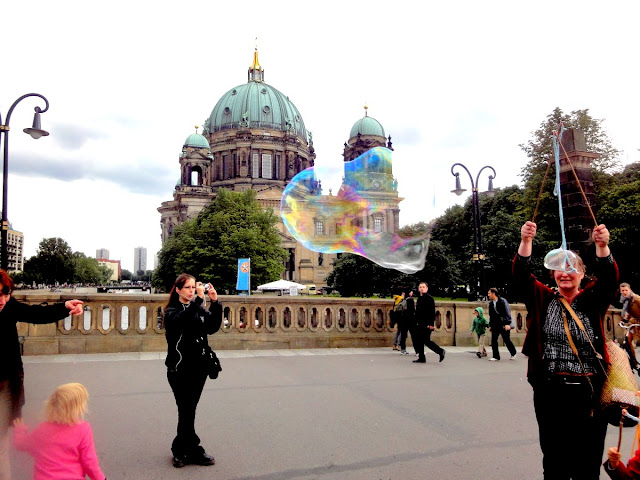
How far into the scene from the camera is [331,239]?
12.9 meters

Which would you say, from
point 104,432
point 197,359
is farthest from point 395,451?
point 104,432

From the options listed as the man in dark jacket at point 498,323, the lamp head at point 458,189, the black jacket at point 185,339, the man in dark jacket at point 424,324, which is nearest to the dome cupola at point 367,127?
the lamp head at point 458,189

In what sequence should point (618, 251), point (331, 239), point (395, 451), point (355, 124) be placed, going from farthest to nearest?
point (355, 124)
point (618, 251)
point (331, 239)
point (395, 451)

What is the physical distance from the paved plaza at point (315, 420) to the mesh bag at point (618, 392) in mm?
1681

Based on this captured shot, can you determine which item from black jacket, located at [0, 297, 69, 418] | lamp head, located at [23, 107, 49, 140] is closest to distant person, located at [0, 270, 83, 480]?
black jacket, located at [0, 297, 69, 418]

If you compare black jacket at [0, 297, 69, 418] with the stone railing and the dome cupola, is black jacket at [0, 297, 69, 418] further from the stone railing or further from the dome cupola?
the dome cupola

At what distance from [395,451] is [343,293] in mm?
48058

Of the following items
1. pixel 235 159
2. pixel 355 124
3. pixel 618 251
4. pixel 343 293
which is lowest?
A: pixel 343 293

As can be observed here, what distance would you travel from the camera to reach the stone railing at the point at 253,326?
37.6 ft

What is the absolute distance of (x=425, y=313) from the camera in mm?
11484

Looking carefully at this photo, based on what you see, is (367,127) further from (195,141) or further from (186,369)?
(186,369)

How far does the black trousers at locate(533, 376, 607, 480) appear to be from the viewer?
3467 millimetres

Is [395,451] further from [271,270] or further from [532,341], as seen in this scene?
[271,270]

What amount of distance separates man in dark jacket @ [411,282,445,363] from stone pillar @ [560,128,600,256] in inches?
283
